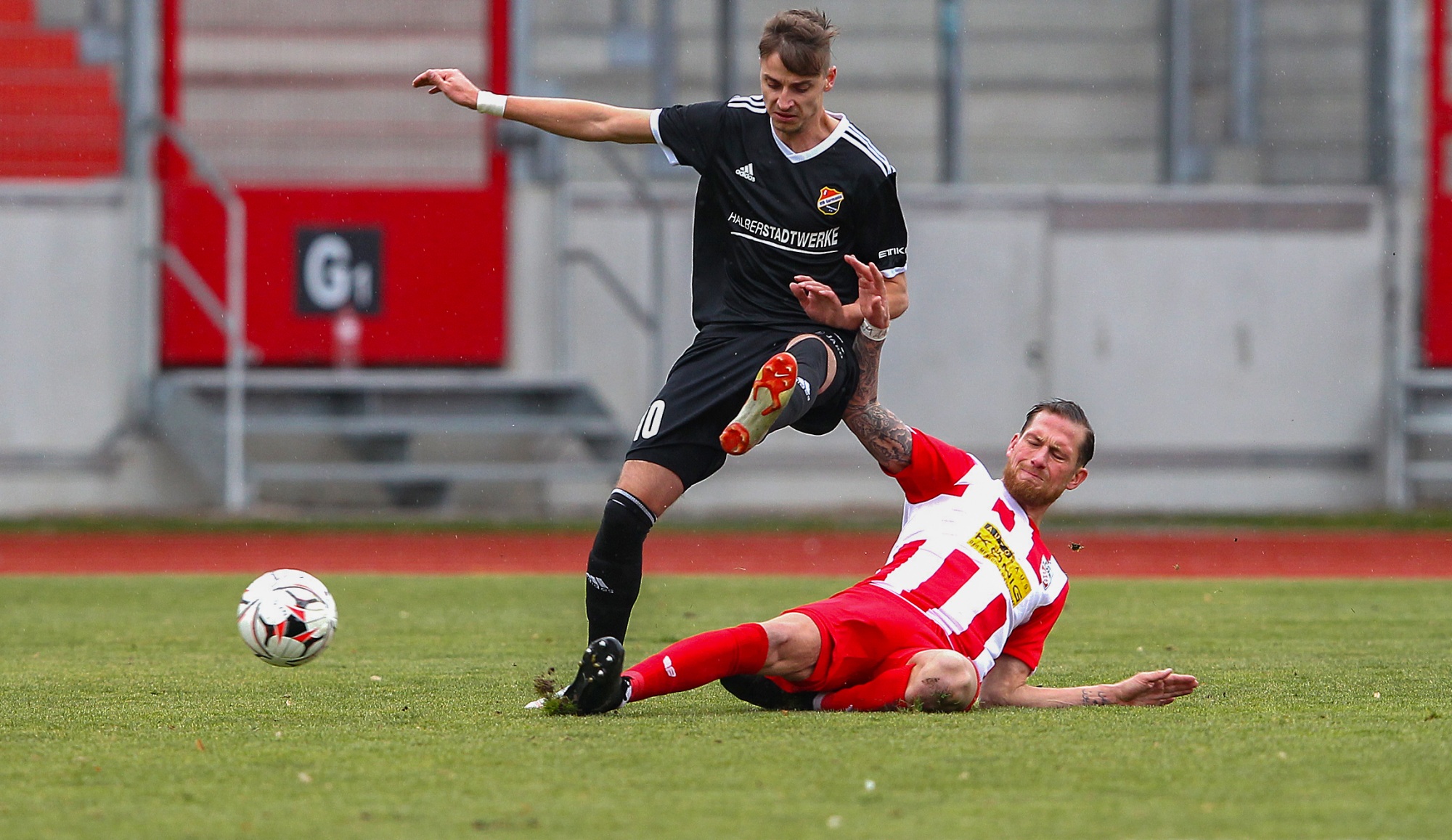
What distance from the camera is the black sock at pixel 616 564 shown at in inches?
205

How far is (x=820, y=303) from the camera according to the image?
17.9 ft

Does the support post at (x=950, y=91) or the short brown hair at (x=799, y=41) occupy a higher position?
the support post at (x=950, y=91)

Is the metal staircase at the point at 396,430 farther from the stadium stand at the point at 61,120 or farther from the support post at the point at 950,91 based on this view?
the support post at the point at 950,91

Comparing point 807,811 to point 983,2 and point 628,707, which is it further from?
point 983,2

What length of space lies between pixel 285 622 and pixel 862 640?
1906mm

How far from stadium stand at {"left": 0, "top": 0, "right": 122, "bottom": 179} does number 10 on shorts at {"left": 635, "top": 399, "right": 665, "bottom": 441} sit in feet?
40.8

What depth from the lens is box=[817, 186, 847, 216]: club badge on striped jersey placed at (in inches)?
216

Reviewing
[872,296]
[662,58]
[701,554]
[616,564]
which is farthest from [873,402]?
[662,58]

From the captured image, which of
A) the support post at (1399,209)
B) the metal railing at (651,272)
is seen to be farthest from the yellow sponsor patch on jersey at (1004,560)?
the support post at (1399,209)

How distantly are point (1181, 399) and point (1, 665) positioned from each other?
1302cm

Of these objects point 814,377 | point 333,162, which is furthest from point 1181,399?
point 814,377

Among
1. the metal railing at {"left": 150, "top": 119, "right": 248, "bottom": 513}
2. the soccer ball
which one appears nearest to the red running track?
the metal railing at {"left": 150, "top": 119, "right": 248, "bottom": 513}

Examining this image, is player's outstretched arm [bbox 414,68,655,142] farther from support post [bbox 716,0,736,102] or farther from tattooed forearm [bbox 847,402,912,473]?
support post [bbox 716,0,736,102]

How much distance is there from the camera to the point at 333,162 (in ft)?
55.0
